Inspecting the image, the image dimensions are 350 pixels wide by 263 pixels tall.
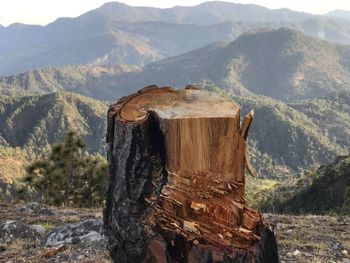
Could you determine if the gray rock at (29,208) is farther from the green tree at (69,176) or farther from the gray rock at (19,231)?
the green tree at (69,176)

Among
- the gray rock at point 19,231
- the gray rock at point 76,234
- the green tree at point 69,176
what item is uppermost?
the gray rock at point 76,234

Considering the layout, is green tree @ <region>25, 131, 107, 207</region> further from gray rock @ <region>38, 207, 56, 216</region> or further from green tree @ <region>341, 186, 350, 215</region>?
green tree @ <region>341, 186, 350, 215</region>

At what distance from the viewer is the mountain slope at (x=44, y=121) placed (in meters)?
183

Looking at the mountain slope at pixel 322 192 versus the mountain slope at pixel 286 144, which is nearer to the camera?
the mountain slope at pixel 322 192

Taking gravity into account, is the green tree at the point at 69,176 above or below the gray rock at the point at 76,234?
below

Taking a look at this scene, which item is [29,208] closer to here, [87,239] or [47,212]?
[47,212]

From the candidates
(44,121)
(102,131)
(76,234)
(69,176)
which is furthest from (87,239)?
(44,121)

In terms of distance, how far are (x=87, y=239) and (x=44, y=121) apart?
185m

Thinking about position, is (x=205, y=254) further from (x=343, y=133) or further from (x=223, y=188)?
(x=343, y=133)

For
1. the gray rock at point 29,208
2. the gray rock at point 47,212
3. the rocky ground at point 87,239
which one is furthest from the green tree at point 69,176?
the rocky ground at point 87,239

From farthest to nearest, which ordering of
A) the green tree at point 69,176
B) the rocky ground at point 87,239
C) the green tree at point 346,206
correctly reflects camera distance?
the green tree at point 69,176 → the green tree at point 346,206 → the rocky ground at point 87,239

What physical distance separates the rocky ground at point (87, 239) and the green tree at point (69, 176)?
320 inches

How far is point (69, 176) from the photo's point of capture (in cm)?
1958

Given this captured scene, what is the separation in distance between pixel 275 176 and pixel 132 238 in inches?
5994
